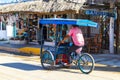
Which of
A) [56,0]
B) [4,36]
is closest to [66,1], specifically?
[56,0]

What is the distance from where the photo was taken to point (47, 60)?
1274cm

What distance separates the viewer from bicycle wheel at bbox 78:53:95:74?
1170 centimetres

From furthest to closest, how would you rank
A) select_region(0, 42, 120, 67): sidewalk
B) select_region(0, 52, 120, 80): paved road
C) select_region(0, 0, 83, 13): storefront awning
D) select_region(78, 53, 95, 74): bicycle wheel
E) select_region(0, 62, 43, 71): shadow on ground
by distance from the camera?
1. select_region(0, 0, 83, 13): storefront awning
2. select_region(0, 42, 120, 67): sidewalk
3. select_region(0, 62, 43, 71): shadow on ground
4. select_region(78, 53, 95, 74): bicycle wheel
5. select_region(0, 52, 120, 80): paved road

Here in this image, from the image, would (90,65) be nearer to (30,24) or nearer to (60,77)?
(60,77)

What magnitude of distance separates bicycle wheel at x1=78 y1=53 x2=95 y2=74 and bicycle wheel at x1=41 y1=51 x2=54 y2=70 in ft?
3.71

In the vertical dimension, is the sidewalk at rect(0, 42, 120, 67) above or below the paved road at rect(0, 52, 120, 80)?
below

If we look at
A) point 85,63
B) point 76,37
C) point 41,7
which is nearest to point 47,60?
point 76,37

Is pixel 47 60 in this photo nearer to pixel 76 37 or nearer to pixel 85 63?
pixel 76 37

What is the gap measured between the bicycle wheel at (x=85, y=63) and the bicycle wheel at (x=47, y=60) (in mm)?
1130

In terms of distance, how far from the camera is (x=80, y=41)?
40.0ft

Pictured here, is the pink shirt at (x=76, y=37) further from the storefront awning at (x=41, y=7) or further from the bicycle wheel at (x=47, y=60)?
the storefront awning at (x=41, y=7)

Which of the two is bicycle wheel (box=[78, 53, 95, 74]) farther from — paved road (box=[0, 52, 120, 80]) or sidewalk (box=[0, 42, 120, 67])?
sidewalk (box=[0, 42, 120, 67])

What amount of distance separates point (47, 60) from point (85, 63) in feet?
5.37

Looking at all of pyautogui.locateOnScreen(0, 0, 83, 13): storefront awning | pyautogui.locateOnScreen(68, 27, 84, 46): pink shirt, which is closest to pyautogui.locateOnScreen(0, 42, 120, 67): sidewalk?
pyautogui.locateOnScreen(0, 0, 83, 13): storefront awning
